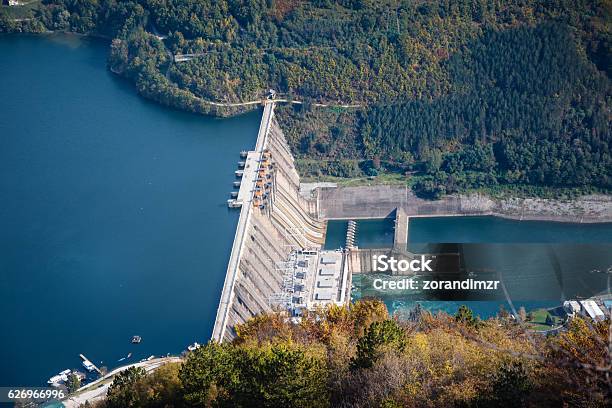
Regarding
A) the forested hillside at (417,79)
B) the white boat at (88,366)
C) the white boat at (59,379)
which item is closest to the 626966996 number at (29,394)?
the white boat at (59,379)

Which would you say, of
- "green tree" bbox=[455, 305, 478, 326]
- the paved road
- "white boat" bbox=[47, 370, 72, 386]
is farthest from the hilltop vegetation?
"white boat" bbox=[47, 370, 72, 386]

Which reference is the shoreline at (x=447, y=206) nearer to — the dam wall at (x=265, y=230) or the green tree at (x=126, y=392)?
the dam wall at (x=265, y=230)

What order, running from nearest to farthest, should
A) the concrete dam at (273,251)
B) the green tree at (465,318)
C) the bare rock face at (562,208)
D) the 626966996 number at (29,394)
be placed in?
the green tree at (465,318) → the 626966996 number at (29,394) → the concrete dam at (273,251) → the bare rock face at (562,208)

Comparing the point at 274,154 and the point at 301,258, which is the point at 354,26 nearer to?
the point at 274,154

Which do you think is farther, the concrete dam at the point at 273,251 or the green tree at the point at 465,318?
the concrete dam at the point at 273,251

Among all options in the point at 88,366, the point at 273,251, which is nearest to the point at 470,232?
the point at 273,251

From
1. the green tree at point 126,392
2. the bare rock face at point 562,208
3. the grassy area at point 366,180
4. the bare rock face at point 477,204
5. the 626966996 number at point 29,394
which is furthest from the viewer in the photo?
the grassy area at point 366,180

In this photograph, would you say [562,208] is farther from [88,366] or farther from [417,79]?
[88,366]
